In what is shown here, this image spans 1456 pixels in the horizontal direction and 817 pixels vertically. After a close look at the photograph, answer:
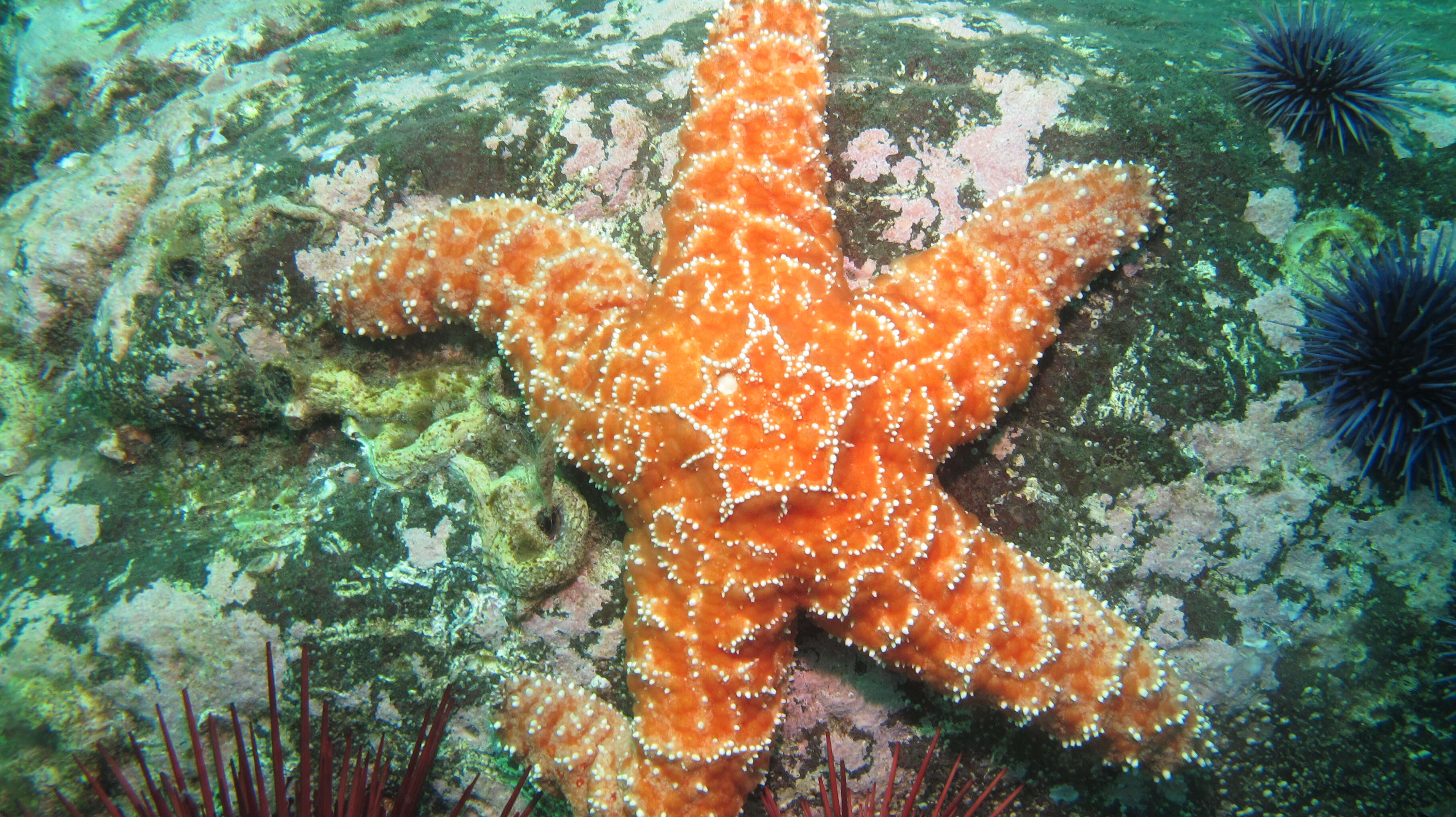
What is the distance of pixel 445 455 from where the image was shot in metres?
3.49

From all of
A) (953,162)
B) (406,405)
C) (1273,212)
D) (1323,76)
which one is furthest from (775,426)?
(1323,76)

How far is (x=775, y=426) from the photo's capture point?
8.79 feet

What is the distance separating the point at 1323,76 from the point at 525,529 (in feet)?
15.2

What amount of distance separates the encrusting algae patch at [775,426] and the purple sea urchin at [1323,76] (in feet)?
3.45

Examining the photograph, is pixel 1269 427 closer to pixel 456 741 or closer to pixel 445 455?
pixel 445 455

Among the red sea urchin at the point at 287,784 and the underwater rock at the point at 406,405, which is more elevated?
the underwater rock at the point at 406,405

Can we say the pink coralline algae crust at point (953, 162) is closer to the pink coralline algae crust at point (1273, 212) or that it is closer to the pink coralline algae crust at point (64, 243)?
the pink coralline algae crust at point (1273, 212)

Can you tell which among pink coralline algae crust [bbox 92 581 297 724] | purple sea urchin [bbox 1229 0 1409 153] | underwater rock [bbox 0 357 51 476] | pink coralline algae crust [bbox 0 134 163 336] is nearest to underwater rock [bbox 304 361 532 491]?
pink coralline algae crust [bbox 92 581 297 724]

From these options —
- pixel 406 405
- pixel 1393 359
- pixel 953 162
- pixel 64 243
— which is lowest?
pixel 406 405

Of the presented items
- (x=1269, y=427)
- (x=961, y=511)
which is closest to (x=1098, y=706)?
(x=961, y=511)

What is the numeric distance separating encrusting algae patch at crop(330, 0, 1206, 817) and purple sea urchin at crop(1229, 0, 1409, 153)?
3.45 ft

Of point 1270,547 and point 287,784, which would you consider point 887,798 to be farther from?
point 287,784

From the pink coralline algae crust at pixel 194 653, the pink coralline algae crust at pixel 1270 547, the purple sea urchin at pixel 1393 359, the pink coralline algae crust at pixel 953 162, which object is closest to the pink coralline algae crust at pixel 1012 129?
the pink coralline algae crust at pixel 953 162

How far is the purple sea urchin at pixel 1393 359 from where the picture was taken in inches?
101
